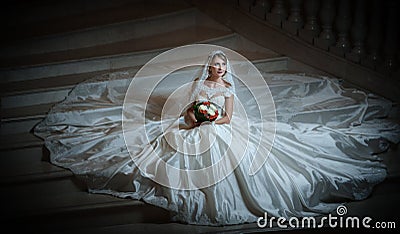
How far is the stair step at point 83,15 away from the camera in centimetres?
518

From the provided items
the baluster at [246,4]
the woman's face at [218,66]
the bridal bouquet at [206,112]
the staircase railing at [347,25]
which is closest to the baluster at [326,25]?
the staircase railing at [347,25]

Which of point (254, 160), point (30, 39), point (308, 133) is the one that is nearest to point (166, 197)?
point (254, 160)

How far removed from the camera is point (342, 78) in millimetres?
4781

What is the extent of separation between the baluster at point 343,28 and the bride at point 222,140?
0.31 m

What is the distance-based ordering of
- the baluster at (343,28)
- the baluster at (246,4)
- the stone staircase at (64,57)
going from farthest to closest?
1. the baluster at (246,4)
2. the baluster at (343,28)
3. the stone staircase at (64,57)

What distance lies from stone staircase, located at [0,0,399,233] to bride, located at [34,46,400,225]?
4.8 inches

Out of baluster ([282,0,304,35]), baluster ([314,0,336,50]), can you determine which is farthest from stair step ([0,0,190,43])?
baluster ([314,0,336,50])

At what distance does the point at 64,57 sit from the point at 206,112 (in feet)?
5.14

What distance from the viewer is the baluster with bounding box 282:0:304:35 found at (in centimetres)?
484

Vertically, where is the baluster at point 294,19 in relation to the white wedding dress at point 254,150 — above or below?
above

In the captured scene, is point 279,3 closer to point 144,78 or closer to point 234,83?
point 234,83

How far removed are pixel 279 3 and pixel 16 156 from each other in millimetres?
2224

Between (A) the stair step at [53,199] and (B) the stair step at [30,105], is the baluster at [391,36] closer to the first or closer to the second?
(B) the stair step at [30,105]

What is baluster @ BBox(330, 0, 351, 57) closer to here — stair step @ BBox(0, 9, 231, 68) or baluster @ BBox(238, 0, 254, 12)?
baluster @ BBox(238, 0, 254, 12)
